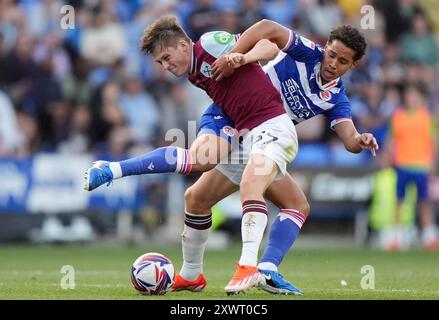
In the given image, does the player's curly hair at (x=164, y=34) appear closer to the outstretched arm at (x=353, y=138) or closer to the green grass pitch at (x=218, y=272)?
the outstretched arm at (x=353, y=138)

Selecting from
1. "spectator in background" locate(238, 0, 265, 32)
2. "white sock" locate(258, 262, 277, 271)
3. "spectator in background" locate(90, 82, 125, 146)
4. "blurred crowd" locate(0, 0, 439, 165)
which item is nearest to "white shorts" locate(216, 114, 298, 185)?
"white sock" locate(258, 262, 277, 271)

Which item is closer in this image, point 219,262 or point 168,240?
point 219,262

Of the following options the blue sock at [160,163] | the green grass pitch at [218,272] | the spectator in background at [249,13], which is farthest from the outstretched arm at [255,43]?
the spectator in background at [249,13]

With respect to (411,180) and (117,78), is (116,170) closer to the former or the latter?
(117,78)

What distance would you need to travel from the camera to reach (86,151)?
15.7m

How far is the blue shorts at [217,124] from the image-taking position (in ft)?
26.3

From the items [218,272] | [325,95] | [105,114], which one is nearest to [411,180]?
[105,114]

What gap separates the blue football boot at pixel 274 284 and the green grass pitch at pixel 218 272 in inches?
2.8

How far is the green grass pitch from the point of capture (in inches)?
304

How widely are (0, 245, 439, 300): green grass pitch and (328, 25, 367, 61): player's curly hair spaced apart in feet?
6.07

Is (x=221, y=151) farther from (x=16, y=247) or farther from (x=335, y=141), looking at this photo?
(x=335, y=141)

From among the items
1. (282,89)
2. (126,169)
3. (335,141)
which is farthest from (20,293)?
(335,141)

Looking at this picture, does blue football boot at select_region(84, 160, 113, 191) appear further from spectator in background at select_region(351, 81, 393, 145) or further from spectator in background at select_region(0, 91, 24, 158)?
spectator in background at select_region(351, 81, 393, 145)

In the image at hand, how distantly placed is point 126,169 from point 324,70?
177 cm
